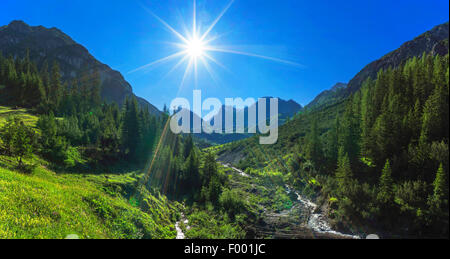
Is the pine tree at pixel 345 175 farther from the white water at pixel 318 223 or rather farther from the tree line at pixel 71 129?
the tree line at pixel 71 129

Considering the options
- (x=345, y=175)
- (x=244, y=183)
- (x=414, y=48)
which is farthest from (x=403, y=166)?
(x=414, y=48)

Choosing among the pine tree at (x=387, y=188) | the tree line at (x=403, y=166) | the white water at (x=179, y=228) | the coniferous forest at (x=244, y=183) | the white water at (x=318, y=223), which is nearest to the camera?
the tree line at (x=403, y=166)

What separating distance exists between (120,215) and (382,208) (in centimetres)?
2550

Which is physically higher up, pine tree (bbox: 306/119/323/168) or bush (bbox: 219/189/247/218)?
pine tree (bbox: 306/119/323/168)

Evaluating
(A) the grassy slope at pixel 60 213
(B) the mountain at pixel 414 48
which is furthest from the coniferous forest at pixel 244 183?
(B) the mountain at pixel 414 48

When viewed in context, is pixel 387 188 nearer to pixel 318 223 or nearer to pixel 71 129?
pixel 318 223

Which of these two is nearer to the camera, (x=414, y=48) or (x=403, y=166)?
(x=403, y=166)

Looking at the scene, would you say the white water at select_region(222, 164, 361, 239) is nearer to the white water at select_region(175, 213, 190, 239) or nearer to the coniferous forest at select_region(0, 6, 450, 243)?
the coniferous forest at select_region(0, 6, 450, 243)

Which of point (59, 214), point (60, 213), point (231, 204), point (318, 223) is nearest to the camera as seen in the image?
point (59, 214)

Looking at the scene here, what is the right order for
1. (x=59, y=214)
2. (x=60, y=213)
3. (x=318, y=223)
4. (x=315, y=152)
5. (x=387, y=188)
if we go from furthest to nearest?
(x=315, y=152) < (x=318, y=223) < (x=387, y=188) < (x=60, y=213) < (x=59, y=214)

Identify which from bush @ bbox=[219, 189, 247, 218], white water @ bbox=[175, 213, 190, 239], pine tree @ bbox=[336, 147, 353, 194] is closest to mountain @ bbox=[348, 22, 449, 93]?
pine tree @ bbox=[336, 147, 353, 194]

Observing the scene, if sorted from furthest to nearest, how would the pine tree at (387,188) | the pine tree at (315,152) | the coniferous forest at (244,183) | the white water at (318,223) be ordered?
the pine tree at (315,152), the white water at (318,223), the pine tree at (387,188), the coniferous forest at (244,183)
